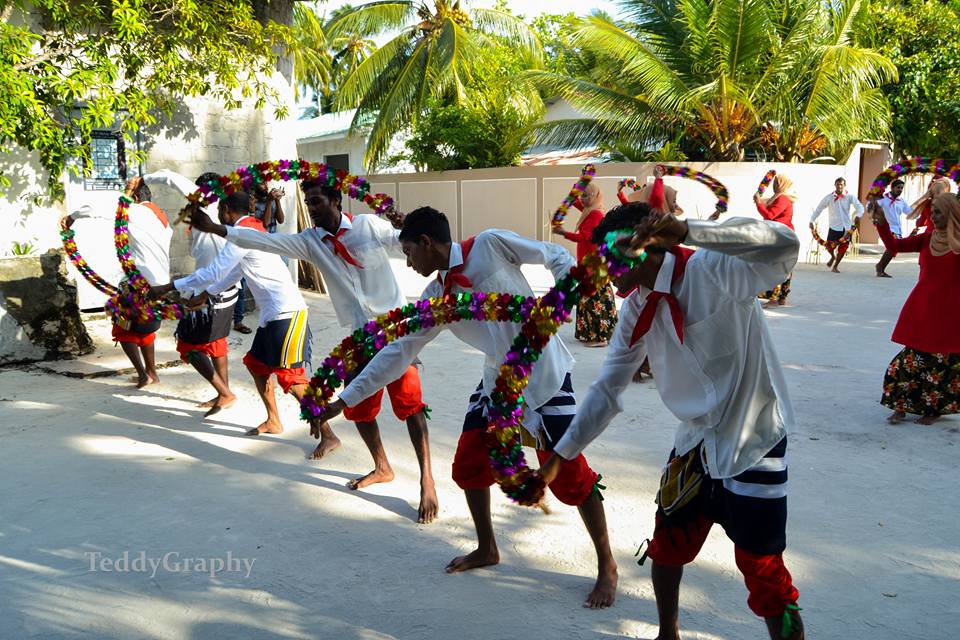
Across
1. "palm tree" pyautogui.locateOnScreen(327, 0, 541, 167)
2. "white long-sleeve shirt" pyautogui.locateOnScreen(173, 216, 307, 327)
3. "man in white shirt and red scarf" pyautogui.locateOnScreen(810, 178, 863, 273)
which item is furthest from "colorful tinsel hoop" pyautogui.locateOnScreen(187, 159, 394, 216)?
"palm tree" pyautogui.locateOnScreen(327, 0, 541, 167)

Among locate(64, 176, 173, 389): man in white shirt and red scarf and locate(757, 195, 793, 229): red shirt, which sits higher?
locate(757, 195, 793, 229): red shirt

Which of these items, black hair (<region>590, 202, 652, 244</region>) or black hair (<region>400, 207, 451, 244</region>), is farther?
black hair (<region>400, 207, 451, 244</region>)

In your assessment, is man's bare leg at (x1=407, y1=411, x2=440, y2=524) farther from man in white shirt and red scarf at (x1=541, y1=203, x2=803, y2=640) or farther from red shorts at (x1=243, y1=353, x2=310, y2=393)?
man in white shirt and red scarf at (x1=541, y1=203, x2=803, y2=640)

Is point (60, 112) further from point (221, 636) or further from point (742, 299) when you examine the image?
point (742, 299)

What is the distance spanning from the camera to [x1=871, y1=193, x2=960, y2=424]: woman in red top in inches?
240

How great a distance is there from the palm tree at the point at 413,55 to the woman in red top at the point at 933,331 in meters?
19.1

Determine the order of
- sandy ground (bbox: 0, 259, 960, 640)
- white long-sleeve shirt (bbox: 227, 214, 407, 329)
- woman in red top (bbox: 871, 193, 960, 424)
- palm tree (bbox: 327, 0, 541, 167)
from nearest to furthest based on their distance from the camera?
1. sandy ground (bbox: 0, 259, 960, 640)
2. white long-sleeve shirt (bbox: 227, 214, 407, 329)
3. woman in red top (bbox: 871, 193, 960, 424)
4. palm tree (bbox: 327, 0, 541, 167)

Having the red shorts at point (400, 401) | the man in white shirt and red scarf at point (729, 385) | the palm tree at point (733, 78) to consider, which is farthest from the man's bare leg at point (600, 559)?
the palm tree at point (733, 78)

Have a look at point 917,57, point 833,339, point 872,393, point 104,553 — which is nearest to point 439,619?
point 104,553

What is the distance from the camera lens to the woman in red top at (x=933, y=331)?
611 cm

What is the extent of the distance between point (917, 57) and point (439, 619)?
2369 centimetres

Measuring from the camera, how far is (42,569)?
4203 millimetres

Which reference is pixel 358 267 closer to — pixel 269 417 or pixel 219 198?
pixel 219 198

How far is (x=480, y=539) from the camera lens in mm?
4203
